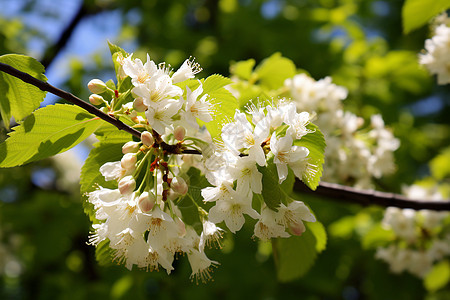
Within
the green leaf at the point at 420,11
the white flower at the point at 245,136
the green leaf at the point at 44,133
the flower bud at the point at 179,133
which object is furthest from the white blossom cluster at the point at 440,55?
the green leaf at the point at 44,133

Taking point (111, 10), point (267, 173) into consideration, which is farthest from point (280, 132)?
point (111, 10)

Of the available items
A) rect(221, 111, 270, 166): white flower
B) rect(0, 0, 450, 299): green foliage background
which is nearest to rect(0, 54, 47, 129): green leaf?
rect(221, 111, 270, 166): white flower

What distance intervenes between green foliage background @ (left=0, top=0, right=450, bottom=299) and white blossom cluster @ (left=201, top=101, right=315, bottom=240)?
1740 mm

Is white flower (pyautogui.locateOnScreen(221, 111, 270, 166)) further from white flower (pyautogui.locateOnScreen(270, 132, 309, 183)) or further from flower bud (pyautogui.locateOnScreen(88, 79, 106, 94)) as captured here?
flower bud (pyautogui.locateOnScreen(88, 79, 106, 94))

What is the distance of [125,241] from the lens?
123 cm

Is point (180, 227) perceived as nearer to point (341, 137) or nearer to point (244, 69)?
point (244, 69)

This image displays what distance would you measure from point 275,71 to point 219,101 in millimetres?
1096

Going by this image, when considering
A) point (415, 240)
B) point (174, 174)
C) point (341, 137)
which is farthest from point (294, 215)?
point (415, 240)

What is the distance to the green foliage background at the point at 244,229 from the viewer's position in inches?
142

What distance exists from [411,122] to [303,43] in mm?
1667

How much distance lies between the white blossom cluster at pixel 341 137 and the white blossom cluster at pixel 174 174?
49.7 inches

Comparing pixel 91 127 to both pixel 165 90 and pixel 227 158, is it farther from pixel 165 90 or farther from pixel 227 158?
pixel 227 158

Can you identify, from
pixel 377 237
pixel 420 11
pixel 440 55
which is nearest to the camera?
pixel 420 11

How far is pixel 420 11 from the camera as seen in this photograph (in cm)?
180
